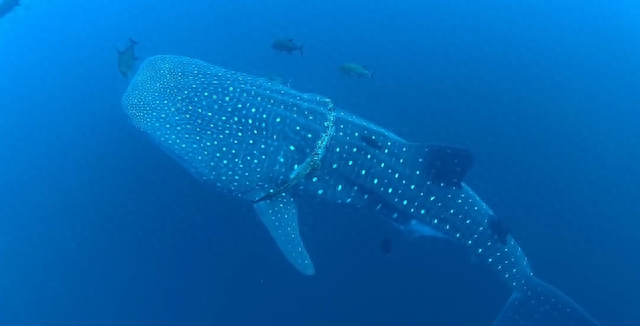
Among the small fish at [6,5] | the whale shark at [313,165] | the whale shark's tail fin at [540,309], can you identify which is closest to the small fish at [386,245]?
the whale shark at [313,165]

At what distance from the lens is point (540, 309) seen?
15.7 feet

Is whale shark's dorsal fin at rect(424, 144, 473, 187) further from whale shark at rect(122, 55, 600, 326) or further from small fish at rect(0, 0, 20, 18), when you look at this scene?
small fish at rect(0, 0, 20, 18)

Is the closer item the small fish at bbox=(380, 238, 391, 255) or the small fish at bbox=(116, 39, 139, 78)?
the small fish at bbox=(380, 238, 391, 255)

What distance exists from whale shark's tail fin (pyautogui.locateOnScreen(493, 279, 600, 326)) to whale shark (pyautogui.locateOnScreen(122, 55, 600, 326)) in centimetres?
1

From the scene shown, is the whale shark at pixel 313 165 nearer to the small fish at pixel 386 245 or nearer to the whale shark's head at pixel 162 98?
the whale shark's head at pixel 162 98

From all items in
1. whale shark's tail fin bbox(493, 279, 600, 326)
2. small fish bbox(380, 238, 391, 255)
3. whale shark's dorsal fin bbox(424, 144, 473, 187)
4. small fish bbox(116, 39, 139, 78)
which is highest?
whale shark's dorsal fin bbox(424, 144, 473, 187)

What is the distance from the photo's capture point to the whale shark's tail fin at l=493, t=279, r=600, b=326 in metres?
4.64

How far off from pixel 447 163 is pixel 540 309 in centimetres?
218

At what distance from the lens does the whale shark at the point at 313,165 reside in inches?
177

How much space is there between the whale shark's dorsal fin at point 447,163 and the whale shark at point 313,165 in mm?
11

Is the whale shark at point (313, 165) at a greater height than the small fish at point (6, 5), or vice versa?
the whale shark at point (313, 165)

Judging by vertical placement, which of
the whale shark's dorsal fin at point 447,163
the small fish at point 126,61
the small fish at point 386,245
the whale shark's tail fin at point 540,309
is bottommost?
the small fish at point 386,245

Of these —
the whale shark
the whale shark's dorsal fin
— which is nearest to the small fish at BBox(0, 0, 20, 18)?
the whale shark

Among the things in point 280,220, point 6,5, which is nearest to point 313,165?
point 280,220
